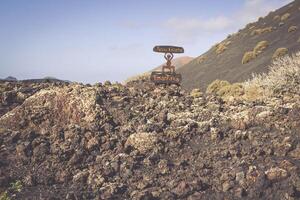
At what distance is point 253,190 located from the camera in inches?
341

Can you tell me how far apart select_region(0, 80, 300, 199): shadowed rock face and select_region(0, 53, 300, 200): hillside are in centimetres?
3

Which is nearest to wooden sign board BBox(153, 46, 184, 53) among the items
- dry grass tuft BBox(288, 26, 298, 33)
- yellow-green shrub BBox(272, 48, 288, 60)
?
yellow-green shrub BBox(272, 48, 288, 60)

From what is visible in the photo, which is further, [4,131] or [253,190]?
[4,131]

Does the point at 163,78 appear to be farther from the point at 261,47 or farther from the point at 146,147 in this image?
the point at 261,47

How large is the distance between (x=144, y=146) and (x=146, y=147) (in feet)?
0.23

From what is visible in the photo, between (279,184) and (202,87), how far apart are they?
34127 millimetres

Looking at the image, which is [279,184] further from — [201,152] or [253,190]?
[201,152]

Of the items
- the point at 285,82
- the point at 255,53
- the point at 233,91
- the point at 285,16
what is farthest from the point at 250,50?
the point at 285,82

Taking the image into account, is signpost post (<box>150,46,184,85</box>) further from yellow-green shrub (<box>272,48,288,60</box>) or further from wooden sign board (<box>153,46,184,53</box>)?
yellow-green shrub (<box>272,48,288,60</box>)

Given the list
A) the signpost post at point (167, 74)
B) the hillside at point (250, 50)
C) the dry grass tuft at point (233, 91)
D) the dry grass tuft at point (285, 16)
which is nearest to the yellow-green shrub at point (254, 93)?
the dry grass tuft at point (233, 91)

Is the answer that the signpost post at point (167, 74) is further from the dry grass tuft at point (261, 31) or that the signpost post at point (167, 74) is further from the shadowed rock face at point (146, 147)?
the dry grass tuft at point (261, 31)

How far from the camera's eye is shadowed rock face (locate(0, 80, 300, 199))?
891 centimetres

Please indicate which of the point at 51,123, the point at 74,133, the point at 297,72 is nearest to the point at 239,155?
the point at 74,133

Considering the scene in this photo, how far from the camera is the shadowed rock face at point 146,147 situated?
891 centimetres
